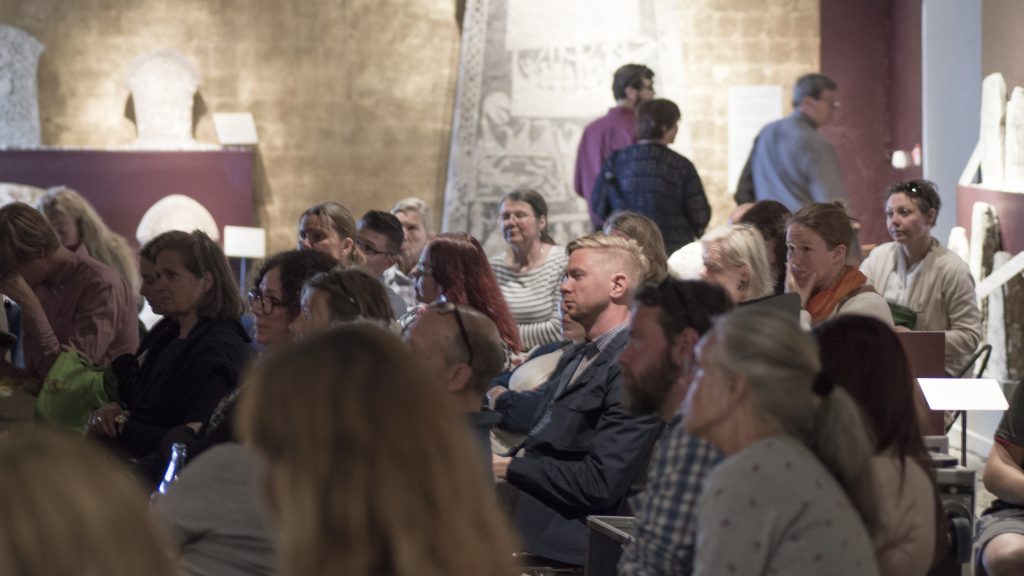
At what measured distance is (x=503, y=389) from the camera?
4543 mm

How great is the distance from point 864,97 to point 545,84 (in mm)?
2687

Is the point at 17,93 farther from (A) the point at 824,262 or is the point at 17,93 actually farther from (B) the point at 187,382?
(A) the point at 824,262

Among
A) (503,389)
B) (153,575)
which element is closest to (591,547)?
(503,389)

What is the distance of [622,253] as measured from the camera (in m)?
4.22

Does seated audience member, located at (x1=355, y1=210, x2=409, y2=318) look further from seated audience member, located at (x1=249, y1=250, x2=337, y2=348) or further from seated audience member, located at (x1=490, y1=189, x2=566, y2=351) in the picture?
seated audience member, located at (x1=249, y1=250, x2=337, y2=348)

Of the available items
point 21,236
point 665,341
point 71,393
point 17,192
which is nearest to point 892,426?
point 665,341

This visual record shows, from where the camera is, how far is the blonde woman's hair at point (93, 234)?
21.5ft

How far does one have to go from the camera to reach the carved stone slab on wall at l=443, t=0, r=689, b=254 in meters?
10.9

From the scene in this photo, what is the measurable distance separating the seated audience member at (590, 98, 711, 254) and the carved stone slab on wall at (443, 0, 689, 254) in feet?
10.5

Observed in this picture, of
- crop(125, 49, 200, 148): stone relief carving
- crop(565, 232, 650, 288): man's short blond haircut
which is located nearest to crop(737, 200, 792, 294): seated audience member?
crop(565, 232, 650, 288): man's short blond haircut

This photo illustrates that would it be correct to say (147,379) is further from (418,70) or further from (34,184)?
(418,70)

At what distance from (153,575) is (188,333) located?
3.19 m

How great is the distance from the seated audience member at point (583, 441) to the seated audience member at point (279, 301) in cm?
68

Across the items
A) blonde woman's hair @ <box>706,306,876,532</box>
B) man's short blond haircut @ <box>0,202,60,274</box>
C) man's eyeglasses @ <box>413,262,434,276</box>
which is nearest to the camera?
blonde woman's hair @ <box>706,306,876,532</box>
